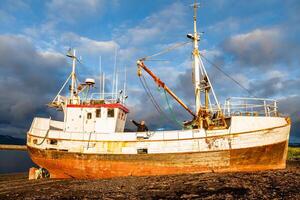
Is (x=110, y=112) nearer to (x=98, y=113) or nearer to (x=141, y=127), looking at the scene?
(x=98, y=113)

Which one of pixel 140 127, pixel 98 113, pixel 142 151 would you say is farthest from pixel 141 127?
pixel 98 113

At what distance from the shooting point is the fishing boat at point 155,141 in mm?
18312

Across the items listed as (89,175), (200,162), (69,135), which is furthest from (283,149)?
(69,135)

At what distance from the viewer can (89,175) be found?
69.2ft

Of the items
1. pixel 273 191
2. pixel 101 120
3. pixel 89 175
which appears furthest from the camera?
pixel 101 120

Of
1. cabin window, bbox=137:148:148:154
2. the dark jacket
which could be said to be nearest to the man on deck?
the dark jacket

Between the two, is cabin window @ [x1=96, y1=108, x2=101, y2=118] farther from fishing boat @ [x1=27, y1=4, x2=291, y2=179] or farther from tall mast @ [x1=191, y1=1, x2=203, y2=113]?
tall mast @ [x1=191, y1=1, x2=203, y2=113]

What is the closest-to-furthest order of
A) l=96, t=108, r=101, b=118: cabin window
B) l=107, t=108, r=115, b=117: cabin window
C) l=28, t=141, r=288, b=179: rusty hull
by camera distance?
l=28, t=141, r=288, b=179: rusty hull
l=107, t=108, r=115, b=117: cabin window
l=96, t=108, r=101, b=118: cabin window

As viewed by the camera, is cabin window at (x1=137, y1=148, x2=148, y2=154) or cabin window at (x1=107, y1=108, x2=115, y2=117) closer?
cabin window at (x1=137, y1=148, x2=148, y2=154)

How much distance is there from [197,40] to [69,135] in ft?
45.7

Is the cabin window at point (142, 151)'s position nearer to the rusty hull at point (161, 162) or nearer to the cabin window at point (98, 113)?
the rusty hull at point (161, 162)

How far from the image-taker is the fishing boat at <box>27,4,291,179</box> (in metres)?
18.3

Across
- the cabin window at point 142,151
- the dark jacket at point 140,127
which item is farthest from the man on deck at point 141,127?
the cabin window at point 142,151

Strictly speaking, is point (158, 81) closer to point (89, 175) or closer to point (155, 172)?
point (155, 172)
